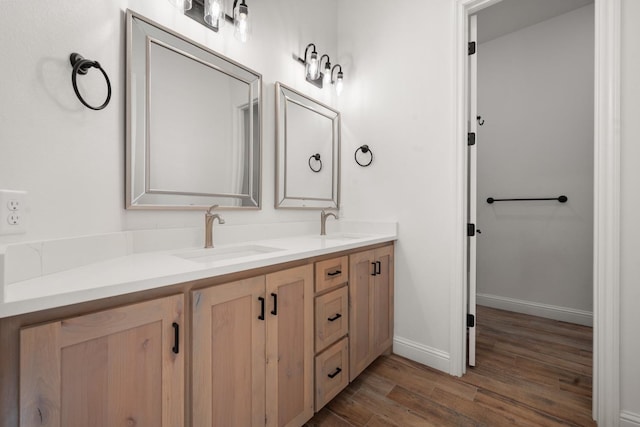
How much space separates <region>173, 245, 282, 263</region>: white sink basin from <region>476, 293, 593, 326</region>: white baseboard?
2.67m

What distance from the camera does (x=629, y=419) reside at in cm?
130

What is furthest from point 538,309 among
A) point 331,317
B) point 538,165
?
point 331,317

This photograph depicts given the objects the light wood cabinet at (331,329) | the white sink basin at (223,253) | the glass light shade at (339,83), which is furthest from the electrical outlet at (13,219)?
the glass light shade at (339,83)

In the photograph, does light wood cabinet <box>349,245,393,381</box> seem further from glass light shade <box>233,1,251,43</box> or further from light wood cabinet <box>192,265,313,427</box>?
glass light shade <box>233,1,251,43</box>

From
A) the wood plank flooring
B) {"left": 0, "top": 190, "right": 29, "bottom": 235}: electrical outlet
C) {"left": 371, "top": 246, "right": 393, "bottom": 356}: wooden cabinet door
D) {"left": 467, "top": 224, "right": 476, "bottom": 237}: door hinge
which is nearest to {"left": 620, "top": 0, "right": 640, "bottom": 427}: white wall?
the wood plank flooring

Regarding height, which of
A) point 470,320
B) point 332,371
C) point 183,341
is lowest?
point 332,371

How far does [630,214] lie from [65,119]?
2.37 meters

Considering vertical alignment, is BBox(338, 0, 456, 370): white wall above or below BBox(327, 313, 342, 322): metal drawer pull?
above

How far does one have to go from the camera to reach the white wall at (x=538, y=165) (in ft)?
8.22

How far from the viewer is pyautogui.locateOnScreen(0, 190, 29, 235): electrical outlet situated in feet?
2.59

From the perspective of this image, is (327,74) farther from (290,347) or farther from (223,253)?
(290,347)

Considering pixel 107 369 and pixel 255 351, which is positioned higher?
pixel 107 369

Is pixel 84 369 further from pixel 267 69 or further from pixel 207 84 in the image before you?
pixel 267 69

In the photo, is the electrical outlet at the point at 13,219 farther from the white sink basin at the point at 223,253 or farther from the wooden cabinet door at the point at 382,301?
the wooden cabinet door at the point at 382,301
